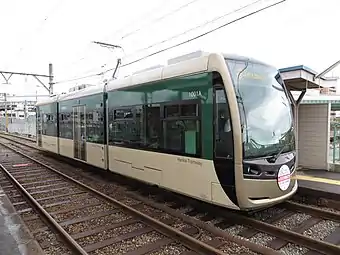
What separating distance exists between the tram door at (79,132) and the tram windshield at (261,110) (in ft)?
22.4

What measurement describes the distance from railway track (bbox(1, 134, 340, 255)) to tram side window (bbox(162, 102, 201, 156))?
1.32 meters

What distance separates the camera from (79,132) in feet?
36.4

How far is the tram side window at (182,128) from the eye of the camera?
18.5 ft

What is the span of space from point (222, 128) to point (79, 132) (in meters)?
7.29

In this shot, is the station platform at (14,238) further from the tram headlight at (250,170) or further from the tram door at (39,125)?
the tram door at (39,125)

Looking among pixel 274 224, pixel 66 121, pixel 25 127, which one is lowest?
pixel 274 224

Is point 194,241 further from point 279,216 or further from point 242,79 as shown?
point 242,79

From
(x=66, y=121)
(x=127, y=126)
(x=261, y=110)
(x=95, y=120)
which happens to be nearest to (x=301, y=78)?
(x=261, y=110)

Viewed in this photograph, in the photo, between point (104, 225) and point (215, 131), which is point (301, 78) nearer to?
point (215, 131)

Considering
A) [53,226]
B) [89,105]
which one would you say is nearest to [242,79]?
[53,226]

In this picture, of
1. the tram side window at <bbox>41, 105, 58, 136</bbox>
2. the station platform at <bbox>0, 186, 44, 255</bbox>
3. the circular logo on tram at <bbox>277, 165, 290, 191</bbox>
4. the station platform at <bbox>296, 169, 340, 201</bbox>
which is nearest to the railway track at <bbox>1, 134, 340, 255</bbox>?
the circular logo on tram at <bbox>277, 165, 290, 191</bbox>

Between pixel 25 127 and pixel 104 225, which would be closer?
pixel 104 225

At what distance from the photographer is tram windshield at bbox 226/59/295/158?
16.7 ft

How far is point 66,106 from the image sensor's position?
1263cm
